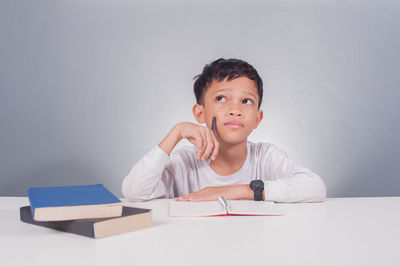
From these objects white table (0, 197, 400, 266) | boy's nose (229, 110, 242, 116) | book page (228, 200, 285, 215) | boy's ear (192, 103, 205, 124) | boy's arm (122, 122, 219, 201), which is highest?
boy's ear (192, 103, 205, 124)

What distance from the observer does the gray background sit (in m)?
1.97

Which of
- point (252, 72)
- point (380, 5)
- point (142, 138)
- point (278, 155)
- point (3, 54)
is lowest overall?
point (278, 155)

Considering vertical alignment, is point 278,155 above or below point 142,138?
below

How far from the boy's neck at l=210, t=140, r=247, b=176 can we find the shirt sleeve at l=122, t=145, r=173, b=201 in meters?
0.26

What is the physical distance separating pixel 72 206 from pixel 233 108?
738mm

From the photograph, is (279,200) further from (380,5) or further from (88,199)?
(380,5)

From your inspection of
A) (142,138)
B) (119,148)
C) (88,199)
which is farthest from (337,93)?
(88,199)

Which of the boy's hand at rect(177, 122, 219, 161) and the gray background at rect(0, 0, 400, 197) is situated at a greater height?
the gray background at rect(0, 0, 400, 197)

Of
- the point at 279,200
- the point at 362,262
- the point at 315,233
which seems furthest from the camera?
the point at 279,200

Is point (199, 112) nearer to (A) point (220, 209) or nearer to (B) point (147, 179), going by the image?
(B) point (147, 179)

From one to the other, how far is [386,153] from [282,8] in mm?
1013

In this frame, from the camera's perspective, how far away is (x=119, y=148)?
2.01 metres

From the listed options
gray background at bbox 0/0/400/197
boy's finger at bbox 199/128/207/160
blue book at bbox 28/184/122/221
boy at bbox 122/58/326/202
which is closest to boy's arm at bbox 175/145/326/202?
boy at bbox 122/58/326/202

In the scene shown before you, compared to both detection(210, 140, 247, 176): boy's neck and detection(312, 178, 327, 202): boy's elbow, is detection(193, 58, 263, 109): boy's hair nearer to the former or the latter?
detection(210, 140, 247, 176): boy's neck
